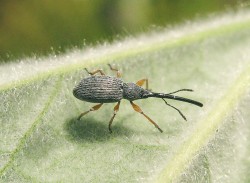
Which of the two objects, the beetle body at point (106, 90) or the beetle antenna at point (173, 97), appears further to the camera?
the beetle antenna at point (173, 97)

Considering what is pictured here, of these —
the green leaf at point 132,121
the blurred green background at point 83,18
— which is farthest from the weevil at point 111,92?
the blurred green background at point 83,18

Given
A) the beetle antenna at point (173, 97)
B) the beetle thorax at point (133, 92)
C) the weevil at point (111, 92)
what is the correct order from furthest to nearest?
the beetle thorax at point (133, 92) → the beetle antenna at point (173, 97) → the weevil at point (111, 92)

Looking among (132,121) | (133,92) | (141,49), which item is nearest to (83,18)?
(141,49)

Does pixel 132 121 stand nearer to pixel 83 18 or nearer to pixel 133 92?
pixel 133 92

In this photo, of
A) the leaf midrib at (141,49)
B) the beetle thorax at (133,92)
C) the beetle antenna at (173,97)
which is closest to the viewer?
the leaf midrib at (141,49)

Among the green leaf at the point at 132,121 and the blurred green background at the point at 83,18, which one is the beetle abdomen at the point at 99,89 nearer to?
the green leaf at the point at 132,121

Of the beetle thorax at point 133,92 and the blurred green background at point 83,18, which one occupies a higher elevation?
the blurred green background at point 83,18

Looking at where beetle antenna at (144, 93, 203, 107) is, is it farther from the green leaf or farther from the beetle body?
the green leaf

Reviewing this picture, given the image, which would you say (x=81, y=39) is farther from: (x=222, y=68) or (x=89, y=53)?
(x=222, y=68)
